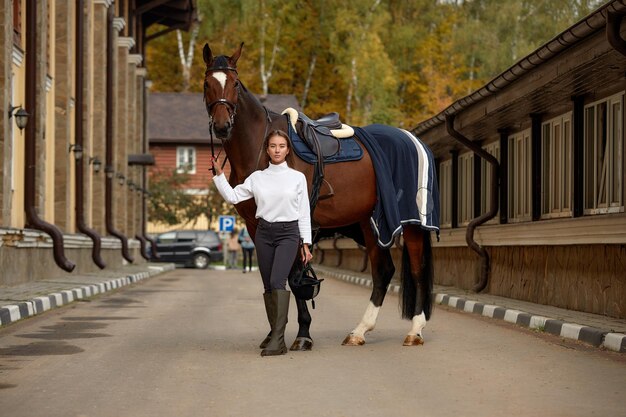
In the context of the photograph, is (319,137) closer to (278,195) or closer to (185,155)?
(278,195)

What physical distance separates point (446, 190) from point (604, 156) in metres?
13.0

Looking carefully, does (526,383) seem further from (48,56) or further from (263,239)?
(48,56)

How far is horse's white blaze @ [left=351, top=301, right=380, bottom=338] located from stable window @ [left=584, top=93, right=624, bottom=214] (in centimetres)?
475

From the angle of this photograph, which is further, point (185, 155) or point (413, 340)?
point (185, 155)

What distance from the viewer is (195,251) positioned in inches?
2293

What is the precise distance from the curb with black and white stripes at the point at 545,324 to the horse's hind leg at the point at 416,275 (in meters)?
1.47

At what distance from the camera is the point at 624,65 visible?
14516 millimetres

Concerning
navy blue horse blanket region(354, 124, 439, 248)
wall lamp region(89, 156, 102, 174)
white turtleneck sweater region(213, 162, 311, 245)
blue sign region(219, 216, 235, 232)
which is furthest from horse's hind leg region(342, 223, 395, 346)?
blue sign region(219, 216, 235, 232)

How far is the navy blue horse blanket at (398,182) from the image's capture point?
12062mm

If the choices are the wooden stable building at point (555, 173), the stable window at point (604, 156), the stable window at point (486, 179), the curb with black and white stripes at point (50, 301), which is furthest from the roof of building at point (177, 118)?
the stable window at point (604, 156)

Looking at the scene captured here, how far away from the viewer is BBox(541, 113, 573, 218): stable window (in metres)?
18.6

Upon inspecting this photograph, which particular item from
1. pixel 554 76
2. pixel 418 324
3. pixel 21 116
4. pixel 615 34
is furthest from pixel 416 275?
pixel 21 116

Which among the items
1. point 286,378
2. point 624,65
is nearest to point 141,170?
point 624,65

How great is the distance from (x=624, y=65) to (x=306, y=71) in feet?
218
